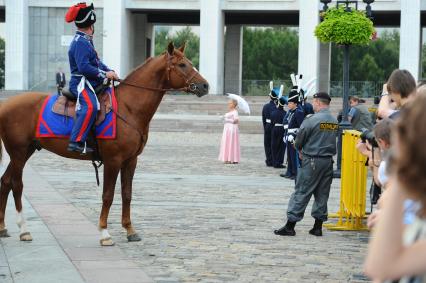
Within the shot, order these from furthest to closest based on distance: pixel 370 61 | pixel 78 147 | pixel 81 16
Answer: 1. pixel 370 61
2. pixel 81 16
3. pixel 78 147

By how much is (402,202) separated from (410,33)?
168 ft

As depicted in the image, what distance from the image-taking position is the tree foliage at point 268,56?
103m

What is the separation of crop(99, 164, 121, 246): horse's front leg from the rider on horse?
0.33 metres

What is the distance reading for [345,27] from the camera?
18219 millimetres

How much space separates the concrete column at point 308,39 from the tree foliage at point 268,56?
4855 centimetres

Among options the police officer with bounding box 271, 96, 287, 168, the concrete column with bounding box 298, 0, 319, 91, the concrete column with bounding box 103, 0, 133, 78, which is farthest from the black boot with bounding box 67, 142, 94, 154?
the concrete column with bounding box 103, 0, 133, 78

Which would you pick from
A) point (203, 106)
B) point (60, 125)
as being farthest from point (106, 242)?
point (203, 106)

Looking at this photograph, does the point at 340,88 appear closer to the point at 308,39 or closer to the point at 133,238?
the point at 308,39

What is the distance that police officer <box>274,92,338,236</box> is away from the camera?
10.6m

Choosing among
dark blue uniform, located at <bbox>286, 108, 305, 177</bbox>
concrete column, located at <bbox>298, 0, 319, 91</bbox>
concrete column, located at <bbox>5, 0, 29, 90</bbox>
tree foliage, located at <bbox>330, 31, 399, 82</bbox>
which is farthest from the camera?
tree foliage, located at <bbox>330, 31, 399, 82</bbox>

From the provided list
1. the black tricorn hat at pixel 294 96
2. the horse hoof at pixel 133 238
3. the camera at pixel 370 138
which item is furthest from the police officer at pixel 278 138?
the camera at pixel 370 138

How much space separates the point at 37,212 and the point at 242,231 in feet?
10.1

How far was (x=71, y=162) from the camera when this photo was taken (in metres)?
21.6

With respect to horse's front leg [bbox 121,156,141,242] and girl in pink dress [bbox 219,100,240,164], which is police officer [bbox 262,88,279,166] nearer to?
girl in pink dress [bbox 219,100,240,164]
